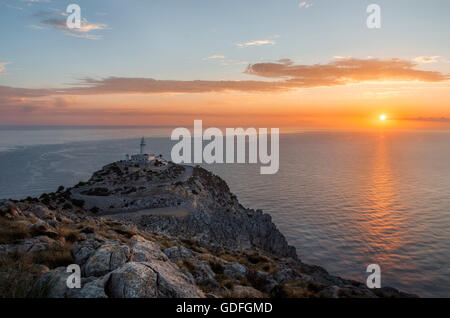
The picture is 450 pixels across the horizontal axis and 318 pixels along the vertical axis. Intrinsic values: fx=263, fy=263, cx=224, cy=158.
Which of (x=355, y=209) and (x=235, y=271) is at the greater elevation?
(x=235, y=271)

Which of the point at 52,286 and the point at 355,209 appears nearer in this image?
the point at 52,286

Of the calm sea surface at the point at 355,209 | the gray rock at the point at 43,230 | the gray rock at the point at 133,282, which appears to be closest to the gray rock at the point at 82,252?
the gray rock at the point at 43,230

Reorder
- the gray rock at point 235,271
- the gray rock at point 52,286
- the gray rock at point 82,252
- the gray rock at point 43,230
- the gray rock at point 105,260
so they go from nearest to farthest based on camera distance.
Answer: the gray rock at point 52,286 → the gray rock at point 105,260 → the gray rock at point 82,252 → the gray rock at point 43,230 → the gray rock at point 235,271

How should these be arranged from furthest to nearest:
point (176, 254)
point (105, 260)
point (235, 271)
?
1. point (176, 254)
2. point (235, 271)
3. point (105, 260)

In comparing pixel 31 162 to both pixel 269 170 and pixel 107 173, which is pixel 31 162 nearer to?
pixel 107 173

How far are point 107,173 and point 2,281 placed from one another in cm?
6872

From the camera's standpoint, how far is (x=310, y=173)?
359 ft

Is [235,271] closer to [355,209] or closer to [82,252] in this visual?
[82,252]

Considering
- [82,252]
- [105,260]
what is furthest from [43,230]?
[105,260]

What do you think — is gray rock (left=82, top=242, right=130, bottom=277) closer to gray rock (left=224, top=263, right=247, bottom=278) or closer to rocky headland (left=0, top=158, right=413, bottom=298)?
rocky headland (left=0, top=158, right=413, bottom=298)

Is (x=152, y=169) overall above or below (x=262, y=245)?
above

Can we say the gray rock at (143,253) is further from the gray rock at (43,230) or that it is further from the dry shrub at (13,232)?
the dry shrub at (13,232)
